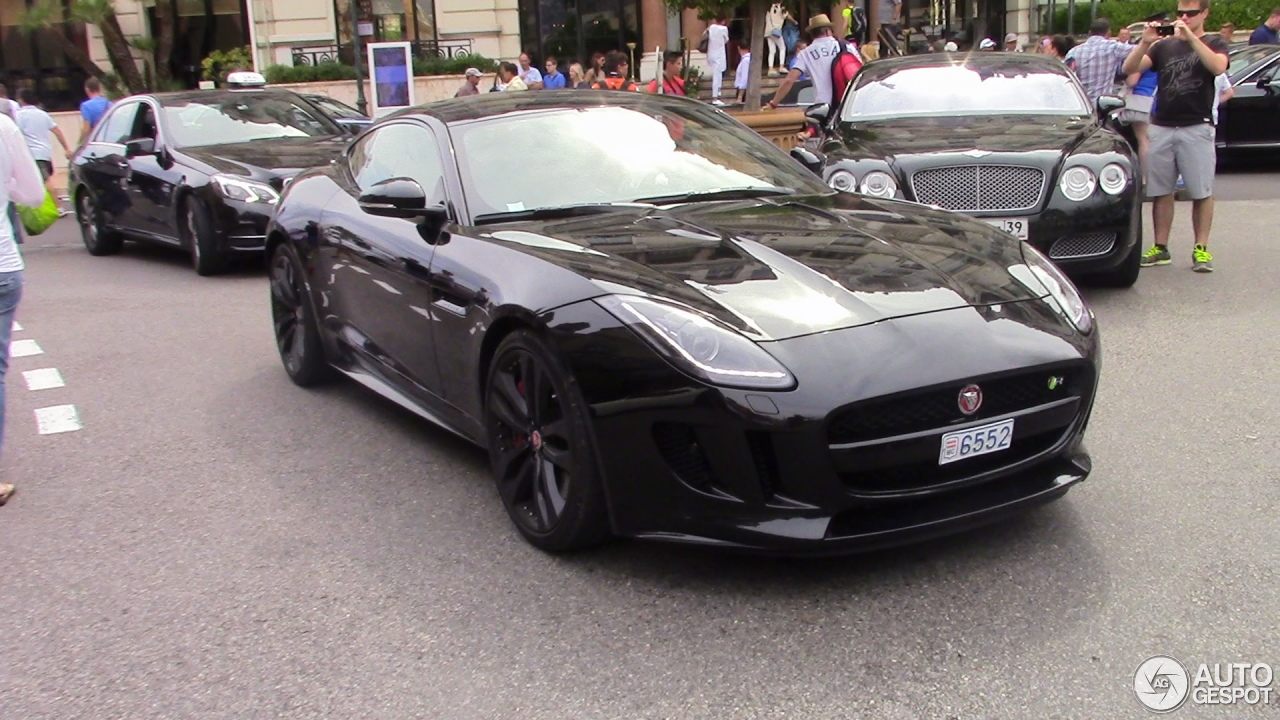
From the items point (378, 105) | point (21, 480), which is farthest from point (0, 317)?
point (378, 105)

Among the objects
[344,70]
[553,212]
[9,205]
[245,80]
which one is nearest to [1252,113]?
[245,80]

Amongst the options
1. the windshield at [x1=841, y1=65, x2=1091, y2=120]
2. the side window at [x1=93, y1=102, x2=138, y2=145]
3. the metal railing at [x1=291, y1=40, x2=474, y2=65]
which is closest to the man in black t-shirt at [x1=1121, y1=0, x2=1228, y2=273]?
the windshield at [x1=841, y1=65, x2=1091, y2=120]

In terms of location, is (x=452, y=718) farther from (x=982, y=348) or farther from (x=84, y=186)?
(x=84, y=186)

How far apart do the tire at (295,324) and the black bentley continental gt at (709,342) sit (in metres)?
1.18

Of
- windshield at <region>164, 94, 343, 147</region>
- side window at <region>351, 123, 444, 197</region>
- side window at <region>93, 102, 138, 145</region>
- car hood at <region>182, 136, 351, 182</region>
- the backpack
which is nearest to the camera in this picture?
side window at <region>351, 123, 444, 197</region>

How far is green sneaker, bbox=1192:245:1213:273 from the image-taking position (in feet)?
28.5

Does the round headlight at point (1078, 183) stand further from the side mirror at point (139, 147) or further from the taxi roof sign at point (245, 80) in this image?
the taxi roof sign at point (245, 80)

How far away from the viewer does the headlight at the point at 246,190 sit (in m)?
10.7

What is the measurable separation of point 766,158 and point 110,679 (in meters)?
3.30

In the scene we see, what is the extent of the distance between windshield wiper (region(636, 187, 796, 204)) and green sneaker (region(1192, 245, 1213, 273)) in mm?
4688

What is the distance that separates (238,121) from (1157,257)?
7984mm

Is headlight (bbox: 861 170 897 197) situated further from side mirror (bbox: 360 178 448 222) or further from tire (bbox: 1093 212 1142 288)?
side mirror (bbox: 360 178 448 222)

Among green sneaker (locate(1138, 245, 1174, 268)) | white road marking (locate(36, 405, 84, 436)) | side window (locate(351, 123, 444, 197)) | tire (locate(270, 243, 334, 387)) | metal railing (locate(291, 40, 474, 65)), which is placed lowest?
white road marking (locate(36, 405, 84, 436))

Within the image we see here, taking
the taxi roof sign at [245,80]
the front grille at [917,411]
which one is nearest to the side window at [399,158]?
the front grille at [917,411]
